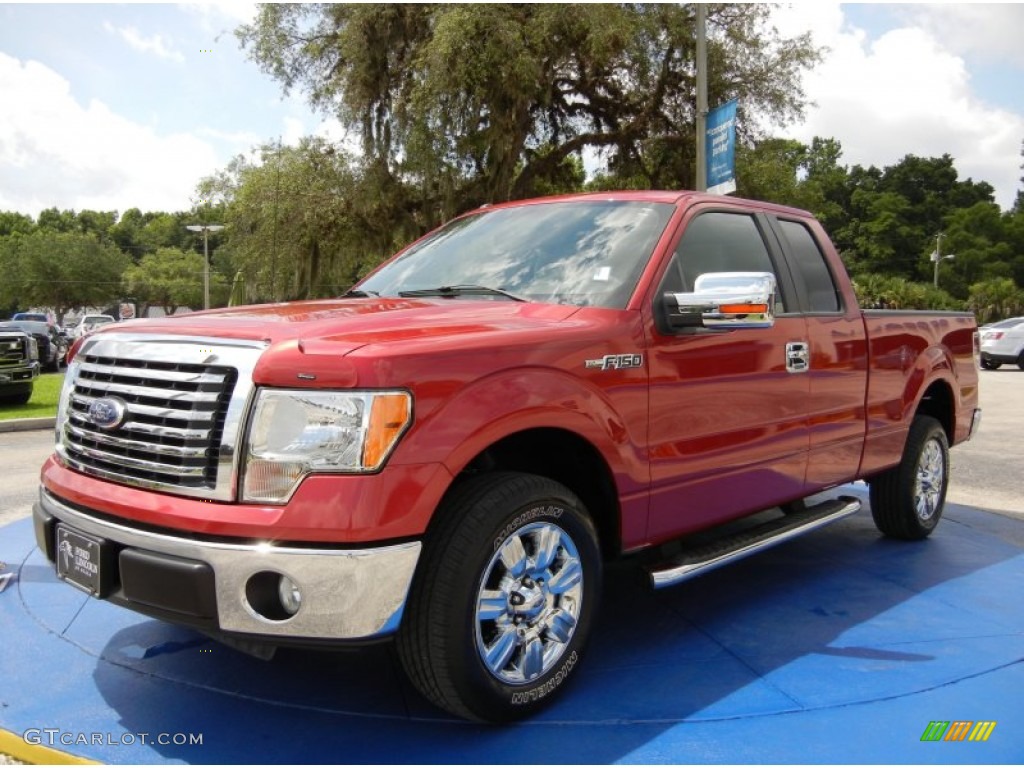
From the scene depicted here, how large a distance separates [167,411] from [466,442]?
930 mm

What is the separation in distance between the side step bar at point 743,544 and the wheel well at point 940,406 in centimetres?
133

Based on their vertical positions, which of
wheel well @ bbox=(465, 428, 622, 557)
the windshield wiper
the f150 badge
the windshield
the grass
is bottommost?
the grass

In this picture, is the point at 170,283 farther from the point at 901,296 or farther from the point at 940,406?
the point at 940,406

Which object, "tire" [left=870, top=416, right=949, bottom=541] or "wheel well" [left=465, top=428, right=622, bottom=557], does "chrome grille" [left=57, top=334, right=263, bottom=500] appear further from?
"tire" [left=870, top=416, right=949, bottom=541]

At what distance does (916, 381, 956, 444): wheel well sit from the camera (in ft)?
18.2

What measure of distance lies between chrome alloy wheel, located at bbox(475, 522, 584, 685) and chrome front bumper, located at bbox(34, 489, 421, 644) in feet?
1.03

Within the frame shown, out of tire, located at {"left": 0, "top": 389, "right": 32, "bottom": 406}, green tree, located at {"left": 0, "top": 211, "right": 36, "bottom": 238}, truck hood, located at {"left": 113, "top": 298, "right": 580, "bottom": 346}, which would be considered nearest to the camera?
truck hood, located at {"left": 113, "top": 298, "right": 580, "bottom": 346}

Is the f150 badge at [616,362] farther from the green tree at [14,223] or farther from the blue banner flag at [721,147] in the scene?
the green tree at [14,223]

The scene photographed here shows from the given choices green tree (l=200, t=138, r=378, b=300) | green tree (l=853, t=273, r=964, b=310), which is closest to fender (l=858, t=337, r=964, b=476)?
green tree (l=200, t=138, r=378, b=300)

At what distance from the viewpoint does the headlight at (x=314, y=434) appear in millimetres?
2480

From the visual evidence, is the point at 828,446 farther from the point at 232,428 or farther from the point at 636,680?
the point at 232,428

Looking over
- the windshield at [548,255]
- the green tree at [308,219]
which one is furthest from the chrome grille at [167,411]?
the green tree at [308,219]

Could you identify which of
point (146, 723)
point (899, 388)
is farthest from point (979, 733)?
point (146, 723)

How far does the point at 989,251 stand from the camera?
6981 cm
